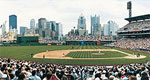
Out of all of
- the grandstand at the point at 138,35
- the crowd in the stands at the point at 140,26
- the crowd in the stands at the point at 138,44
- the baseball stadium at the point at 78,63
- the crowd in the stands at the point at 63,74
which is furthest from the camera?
the crowd in the stands at the point at 140,26

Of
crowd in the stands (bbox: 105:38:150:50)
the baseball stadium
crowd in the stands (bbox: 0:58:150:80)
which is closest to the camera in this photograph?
crowd in the stands (bbox: 0:58:150:80)

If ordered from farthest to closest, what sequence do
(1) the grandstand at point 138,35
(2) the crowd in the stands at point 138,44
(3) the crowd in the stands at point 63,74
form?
1. (1) the grandstand at point 138,35
2. (2) the crowd in the stands at point 138,44
3. (3) the crowd in the stands at point 63,74

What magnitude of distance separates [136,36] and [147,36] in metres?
8.42

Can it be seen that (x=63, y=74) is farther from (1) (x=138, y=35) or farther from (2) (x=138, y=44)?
(1) (x=138, y=35)

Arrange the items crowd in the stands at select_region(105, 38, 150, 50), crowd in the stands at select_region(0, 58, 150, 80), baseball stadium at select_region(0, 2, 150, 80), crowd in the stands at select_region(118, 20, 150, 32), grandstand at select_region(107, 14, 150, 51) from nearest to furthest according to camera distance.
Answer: crowd in the stands at select_region(0, 58, 150, 80) < baseball stadium at select_region(0, 2, 150, 80) < crowd in the stands at select_region(105, 38, 150, 50) < grandstand at select_region(107, 14, 150, 51) < crowd in the stands at select_region(118, 20, 150, 32)

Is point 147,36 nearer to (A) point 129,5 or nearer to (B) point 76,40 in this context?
(A) point 129,5

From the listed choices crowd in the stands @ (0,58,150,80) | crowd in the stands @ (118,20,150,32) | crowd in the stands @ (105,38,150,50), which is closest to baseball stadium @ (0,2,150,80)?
crowd in the stands @ (0,58,150,80)

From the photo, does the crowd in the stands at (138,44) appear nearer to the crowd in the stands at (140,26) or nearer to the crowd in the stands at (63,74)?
the crowd in the stands at (140,26)

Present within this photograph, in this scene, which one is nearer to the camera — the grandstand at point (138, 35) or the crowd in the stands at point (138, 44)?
the crowd in the stands at point (138, 44)

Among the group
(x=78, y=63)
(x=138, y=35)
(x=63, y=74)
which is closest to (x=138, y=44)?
(x=138, y=35)

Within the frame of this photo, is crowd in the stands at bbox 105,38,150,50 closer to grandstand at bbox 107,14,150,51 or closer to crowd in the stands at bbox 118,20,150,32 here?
grandstand at bbox 107,14,150,51

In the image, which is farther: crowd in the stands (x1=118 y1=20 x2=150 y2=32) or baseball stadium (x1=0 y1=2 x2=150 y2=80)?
crowd in the stands (x1=118 y1=20 x2=150 y2=32)

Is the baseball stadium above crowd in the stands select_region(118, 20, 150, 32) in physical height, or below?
below

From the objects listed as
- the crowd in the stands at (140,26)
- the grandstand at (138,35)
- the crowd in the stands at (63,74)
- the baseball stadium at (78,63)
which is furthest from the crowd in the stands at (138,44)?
the crowd in the stands at (63,74)
